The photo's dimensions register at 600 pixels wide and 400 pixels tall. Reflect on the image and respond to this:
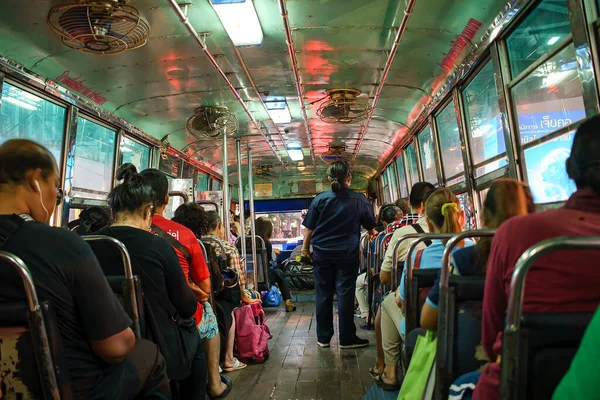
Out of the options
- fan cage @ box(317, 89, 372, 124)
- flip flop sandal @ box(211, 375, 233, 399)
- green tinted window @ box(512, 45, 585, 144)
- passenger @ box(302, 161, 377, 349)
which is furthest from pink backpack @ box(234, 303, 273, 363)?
fan cage @ box(317, 89, 372, 124)

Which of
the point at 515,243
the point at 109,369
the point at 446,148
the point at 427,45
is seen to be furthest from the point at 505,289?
the point at 446,148

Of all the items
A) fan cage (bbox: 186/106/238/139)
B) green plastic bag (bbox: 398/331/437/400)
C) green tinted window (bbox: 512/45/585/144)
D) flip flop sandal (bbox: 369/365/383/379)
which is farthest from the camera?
fan cage (bbox: 186/106/238/139)

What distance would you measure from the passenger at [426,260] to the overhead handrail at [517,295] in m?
1.14

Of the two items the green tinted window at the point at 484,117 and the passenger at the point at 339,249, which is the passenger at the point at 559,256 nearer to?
the passenger at the point at 339,249

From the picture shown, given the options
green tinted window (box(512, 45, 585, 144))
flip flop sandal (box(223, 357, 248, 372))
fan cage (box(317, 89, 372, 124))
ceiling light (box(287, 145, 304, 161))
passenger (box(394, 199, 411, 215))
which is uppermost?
ceiling light (box(287, 145, 304, 161))

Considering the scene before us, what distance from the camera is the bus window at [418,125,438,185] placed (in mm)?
6402

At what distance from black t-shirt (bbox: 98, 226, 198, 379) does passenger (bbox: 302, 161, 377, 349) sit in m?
2.10

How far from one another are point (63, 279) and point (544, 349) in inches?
55.7

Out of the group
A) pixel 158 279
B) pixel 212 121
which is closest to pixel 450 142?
pixel 212 121

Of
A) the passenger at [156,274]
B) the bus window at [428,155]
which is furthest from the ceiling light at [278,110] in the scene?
the passenger at [156,274]

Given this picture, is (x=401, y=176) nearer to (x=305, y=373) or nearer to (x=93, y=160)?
(x=93, y=160)

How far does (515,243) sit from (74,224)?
3.98m

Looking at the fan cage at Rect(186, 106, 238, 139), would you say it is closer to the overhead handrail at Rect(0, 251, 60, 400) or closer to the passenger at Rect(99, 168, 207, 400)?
the passenger at Rect(99, 168, 207, 400)

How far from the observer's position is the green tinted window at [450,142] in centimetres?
526
